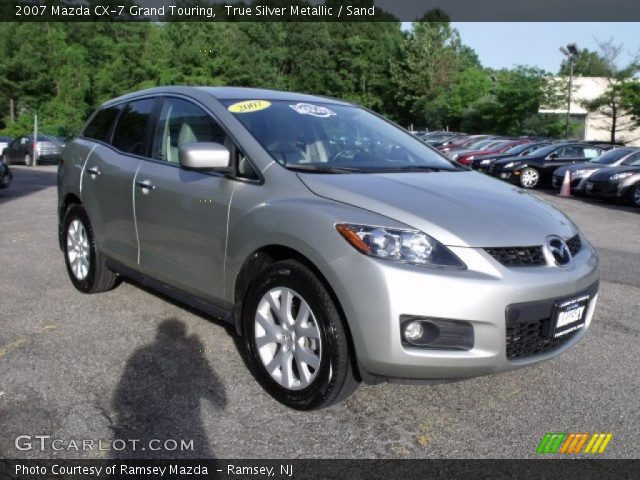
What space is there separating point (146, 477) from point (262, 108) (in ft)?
7.75

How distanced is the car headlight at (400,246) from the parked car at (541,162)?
1748cm

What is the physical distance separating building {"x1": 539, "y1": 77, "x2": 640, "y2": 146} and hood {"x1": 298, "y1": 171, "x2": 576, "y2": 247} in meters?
38.6

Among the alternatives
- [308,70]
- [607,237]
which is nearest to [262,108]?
[607,237]

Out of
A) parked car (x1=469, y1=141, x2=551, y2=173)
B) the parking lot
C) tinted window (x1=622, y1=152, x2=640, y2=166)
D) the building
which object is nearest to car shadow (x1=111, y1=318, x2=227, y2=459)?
the parking lot

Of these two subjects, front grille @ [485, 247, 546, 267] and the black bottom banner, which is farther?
front grille @ [485, 247, 546, 267]

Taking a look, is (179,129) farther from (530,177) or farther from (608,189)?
(530,177)

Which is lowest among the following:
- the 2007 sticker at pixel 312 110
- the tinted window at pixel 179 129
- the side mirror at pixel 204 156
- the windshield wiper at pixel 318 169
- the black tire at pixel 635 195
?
the black tire at pixel 635 195

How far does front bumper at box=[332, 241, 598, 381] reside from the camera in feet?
9.86

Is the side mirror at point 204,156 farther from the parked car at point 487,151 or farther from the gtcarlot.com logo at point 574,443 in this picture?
the parked car at point 487,151

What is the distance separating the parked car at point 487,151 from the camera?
2392cm

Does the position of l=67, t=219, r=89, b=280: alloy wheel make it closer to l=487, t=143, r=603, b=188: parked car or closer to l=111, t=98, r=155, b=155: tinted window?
l=111, t=98, r=155, b=155: tinted window

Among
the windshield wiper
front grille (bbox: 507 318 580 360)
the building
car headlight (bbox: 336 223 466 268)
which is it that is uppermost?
the building

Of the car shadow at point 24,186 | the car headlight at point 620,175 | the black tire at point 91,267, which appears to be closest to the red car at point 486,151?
the car headlight at point 620,175

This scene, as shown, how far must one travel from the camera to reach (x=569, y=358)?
14.2ft
